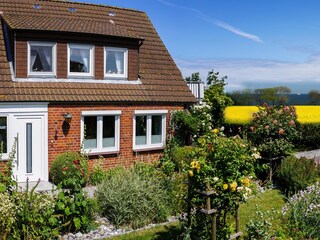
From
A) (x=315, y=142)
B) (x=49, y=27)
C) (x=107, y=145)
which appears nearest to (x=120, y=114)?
(x=107, y=145)

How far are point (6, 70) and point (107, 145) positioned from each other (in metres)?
5.12

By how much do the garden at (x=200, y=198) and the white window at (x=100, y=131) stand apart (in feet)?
3.67

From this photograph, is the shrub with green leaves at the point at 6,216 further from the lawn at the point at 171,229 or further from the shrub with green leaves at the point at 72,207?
the lawn at the point at 171,229

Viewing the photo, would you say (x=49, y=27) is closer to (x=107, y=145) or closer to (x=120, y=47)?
(x=120, y=47)

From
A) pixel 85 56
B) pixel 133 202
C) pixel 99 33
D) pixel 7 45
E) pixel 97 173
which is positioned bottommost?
pixel 97 173

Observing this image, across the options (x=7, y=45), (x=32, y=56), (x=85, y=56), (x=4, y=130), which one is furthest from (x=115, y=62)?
(x=4, y=130)

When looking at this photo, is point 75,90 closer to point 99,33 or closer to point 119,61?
point 99,33

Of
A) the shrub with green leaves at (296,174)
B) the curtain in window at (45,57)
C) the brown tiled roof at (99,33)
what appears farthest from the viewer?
the curtain in window at (45,57)

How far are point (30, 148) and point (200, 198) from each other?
9.56m

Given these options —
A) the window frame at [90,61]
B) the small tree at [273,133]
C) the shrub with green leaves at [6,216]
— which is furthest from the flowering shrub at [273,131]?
the shrub with green leaves at [6,216]

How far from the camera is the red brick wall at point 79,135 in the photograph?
625 inches

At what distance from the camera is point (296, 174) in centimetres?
1366

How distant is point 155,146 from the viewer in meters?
18.6

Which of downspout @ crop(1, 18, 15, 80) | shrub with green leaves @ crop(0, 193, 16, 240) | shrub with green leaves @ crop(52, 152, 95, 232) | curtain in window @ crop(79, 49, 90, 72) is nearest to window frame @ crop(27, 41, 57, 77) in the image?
downspout @ crop(1, 18, 15, 80)
